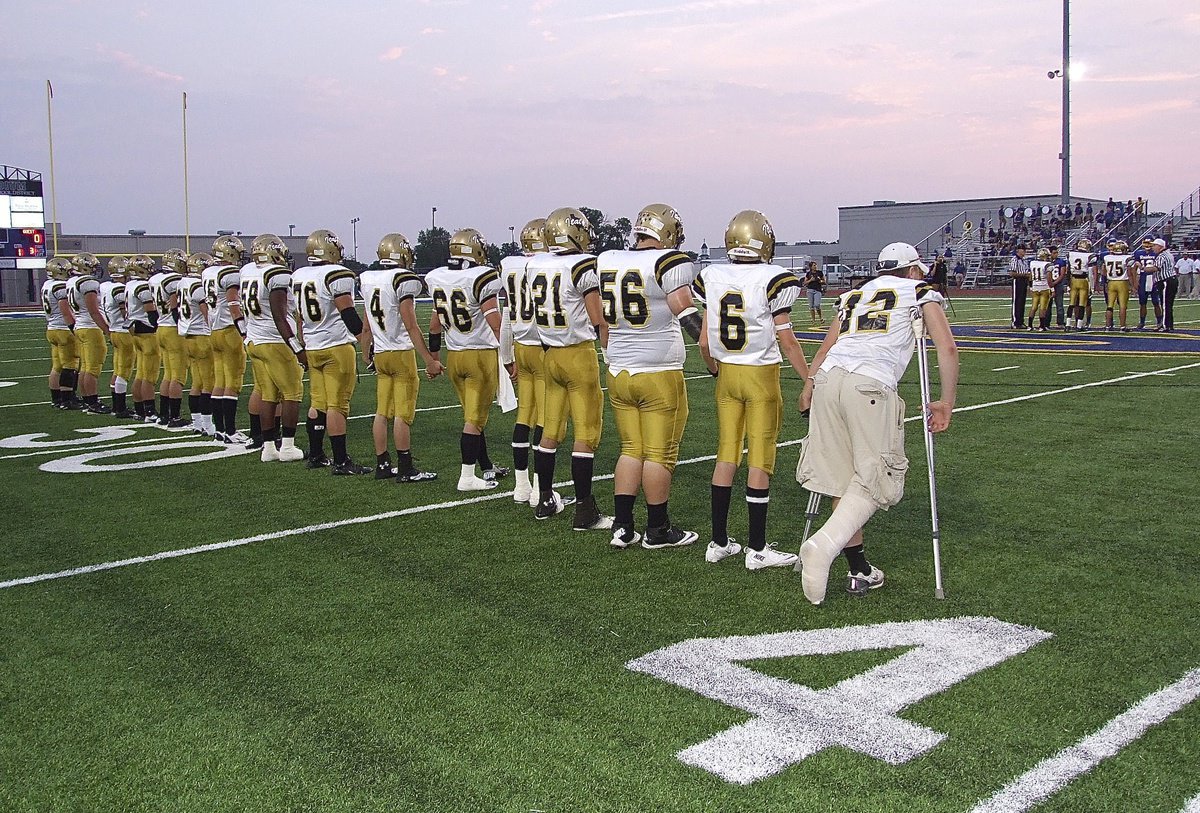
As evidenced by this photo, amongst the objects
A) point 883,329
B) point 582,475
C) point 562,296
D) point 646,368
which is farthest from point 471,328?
point 883,329

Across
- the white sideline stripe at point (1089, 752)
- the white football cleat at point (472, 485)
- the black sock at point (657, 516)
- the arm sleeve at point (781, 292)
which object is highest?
the arm sleeve at point (781, 292)

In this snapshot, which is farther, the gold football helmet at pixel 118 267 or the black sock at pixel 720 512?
the gold football helmet at pixel 118 267

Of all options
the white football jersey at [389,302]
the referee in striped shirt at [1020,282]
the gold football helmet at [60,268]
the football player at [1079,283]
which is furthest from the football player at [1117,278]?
the gold football helmet at [60,268]

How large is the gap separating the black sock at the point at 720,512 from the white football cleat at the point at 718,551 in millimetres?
23

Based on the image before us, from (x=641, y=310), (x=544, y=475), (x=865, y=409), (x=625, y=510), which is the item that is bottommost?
(x=625, y=510)

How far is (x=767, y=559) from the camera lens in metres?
5.58

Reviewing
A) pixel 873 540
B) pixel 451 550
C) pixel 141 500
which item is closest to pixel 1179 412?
pixel 873 540

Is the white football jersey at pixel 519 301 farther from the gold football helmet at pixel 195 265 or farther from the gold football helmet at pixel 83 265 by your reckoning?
the gold football helmet at pixel 83 265

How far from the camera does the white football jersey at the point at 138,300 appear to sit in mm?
11891

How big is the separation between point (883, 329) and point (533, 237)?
3.33m

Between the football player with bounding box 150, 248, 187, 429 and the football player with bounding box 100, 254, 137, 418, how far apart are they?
0.79 metres

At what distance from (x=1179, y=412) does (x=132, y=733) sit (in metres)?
9.76

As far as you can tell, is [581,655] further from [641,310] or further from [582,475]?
[641,310]

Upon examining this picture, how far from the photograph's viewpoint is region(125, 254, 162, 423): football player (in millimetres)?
11859
